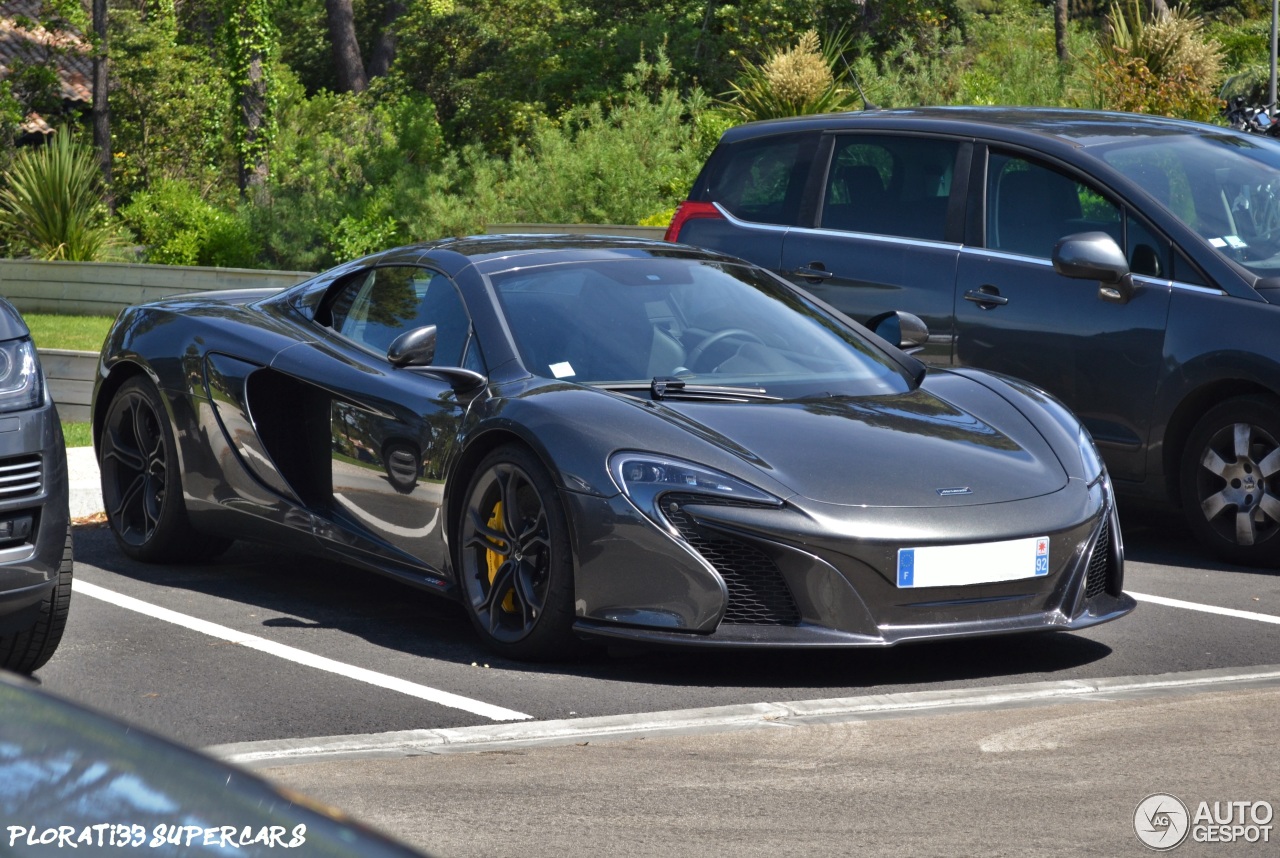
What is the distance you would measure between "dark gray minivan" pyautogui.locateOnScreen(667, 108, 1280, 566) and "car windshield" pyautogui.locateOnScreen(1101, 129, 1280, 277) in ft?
0.03

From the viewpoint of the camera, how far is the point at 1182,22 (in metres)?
16.5

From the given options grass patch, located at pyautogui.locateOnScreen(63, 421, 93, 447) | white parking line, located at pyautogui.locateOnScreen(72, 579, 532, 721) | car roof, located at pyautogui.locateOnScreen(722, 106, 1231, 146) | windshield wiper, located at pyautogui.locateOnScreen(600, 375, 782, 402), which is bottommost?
grass patch, located at pyautogui.locateOnScreen(63, 421, 93, 447)

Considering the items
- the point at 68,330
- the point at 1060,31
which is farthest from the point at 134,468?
the point at 1060,31

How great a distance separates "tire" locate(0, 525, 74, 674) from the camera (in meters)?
5.04

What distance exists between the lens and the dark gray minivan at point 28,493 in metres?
4.75

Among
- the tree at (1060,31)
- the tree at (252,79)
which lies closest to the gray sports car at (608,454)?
the tree at (1060,31)

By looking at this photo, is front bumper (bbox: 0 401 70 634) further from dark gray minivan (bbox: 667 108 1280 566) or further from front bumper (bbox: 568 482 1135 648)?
dark gray minivan (bbox: 667 108 1280 566)

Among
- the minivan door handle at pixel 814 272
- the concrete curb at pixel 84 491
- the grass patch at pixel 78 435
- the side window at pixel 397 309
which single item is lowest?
the grass patch at pixel 78 435

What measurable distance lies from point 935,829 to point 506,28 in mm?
31883

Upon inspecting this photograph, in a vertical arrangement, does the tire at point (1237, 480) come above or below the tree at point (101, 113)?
below

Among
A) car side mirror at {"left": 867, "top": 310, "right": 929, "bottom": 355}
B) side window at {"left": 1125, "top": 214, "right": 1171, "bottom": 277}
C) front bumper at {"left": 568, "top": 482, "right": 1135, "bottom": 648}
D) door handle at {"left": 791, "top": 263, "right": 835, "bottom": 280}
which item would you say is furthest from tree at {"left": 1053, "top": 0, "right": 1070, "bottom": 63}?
front bumper at {"left": 568, "top": 482, "right": 1135, "bottom": 648}

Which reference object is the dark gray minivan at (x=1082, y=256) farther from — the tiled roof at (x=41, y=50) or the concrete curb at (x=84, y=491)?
the tiled roof at (x=41, y=50)

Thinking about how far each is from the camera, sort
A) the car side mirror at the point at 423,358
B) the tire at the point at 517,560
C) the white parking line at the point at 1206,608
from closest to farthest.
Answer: the tire at the point at 517,560
the car side mirror at the point at 423,358
the white parking line at the point at 1206,608

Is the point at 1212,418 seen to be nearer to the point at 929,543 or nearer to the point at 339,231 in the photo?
the point at 929,543
